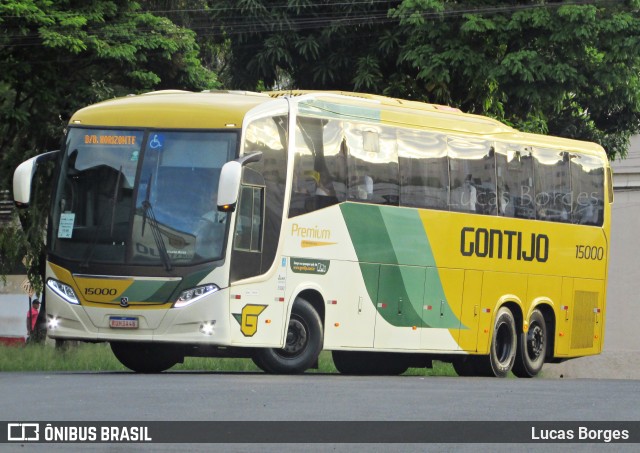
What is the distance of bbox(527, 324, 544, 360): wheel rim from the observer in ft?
83.4

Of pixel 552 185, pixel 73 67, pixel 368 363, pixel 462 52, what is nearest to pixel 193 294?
pixel 368 363

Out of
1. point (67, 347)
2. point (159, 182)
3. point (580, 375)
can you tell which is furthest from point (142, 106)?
point (580, 375)

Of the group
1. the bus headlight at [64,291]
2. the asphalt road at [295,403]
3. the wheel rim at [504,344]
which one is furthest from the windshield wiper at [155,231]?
the wheel rim at [504,344]

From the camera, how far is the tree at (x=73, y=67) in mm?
27750

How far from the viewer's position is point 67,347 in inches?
1188

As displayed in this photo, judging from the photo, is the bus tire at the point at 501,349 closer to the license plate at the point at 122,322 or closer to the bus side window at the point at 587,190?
the bus side window at the point at 587,190

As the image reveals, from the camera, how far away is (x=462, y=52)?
2988 cm

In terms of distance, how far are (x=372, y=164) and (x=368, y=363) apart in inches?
203

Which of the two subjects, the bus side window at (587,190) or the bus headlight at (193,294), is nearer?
the bus headlight at (193,294)

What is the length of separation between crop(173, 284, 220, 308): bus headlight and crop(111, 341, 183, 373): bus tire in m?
2.09

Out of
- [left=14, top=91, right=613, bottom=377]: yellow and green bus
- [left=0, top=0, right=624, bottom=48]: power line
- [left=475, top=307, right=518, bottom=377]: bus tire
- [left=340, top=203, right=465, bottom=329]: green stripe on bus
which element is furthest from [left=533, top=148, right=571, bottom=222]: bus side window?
[left=0, top=0, right=624, bottom=48]: power line

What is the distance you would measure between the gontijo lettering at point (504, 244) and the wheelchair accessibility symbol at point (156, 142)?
18.9 ft

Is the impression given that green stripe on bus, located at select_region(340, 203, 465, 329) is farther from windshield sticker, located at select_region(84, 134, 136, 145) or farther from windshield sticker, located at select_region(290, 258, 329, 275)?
windshield sticker, located at select_region(84, 134, 136, 145)

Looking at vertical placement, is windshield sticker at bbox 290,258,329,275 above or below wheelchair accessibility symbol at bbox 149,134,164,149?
below
